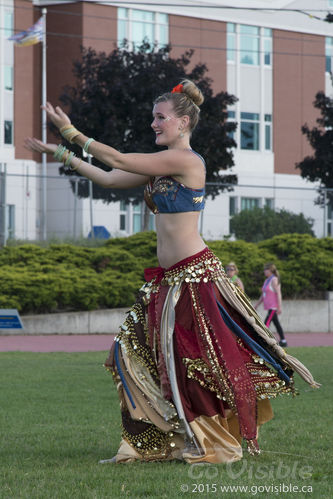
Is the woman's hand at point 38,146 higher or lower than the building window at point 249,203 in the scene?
lower

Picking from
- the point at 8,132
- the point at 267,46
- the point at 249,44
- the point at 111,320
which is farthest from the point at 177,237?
the point at 267,46

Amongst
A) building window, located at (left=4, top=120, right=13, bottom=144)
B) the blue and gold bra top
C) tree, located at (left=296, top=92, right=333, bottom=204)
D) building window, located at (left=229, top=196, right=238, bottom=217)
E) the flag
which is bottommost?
the blue and gold bra top

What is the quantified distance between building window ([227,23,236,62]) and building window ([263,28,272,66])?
1.78 m

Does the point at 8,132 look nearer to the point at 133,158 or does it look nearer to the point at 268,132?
the point at 268,132

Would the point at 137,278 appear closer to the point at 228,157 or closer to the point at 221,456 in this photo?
the point at 228,157

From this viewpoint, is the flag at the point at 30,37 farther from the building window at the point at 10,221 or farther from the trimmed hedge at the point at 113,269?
the trimmed hedge at the point at 113,269

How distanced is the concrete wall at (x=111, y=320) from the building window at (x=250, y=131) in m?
23.6

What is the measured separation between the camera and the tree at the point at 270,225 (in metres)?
26.1

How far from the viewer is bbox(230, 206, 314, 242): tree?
26.1 meters

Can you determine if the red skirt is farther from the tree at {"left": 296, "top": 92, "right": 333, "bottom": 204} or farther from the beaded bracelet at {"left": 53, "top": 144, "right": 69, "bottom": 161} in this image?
the tree at {"left": 296, "top": 92, "right": 333, "bottom": 204}

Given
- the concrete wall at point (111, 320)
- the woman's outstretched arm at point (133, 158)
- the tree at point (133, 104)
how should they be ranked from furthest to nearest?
the tree at point (133, 104) < the concrete wall at point (111, 320) < the woman's outstretched arm at point (133, 158)

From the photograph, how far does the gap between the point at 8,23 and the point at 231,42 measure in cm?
1149

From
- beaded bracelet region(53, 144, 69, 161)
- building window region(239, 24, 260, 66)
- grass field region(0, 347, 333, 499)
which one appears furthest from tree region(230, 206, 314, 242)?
building window region(239, 24, 260, 66)

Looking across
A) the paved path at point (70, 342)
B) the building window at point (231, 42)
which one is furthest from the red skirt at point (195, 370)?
the building window at point (231, 42)
